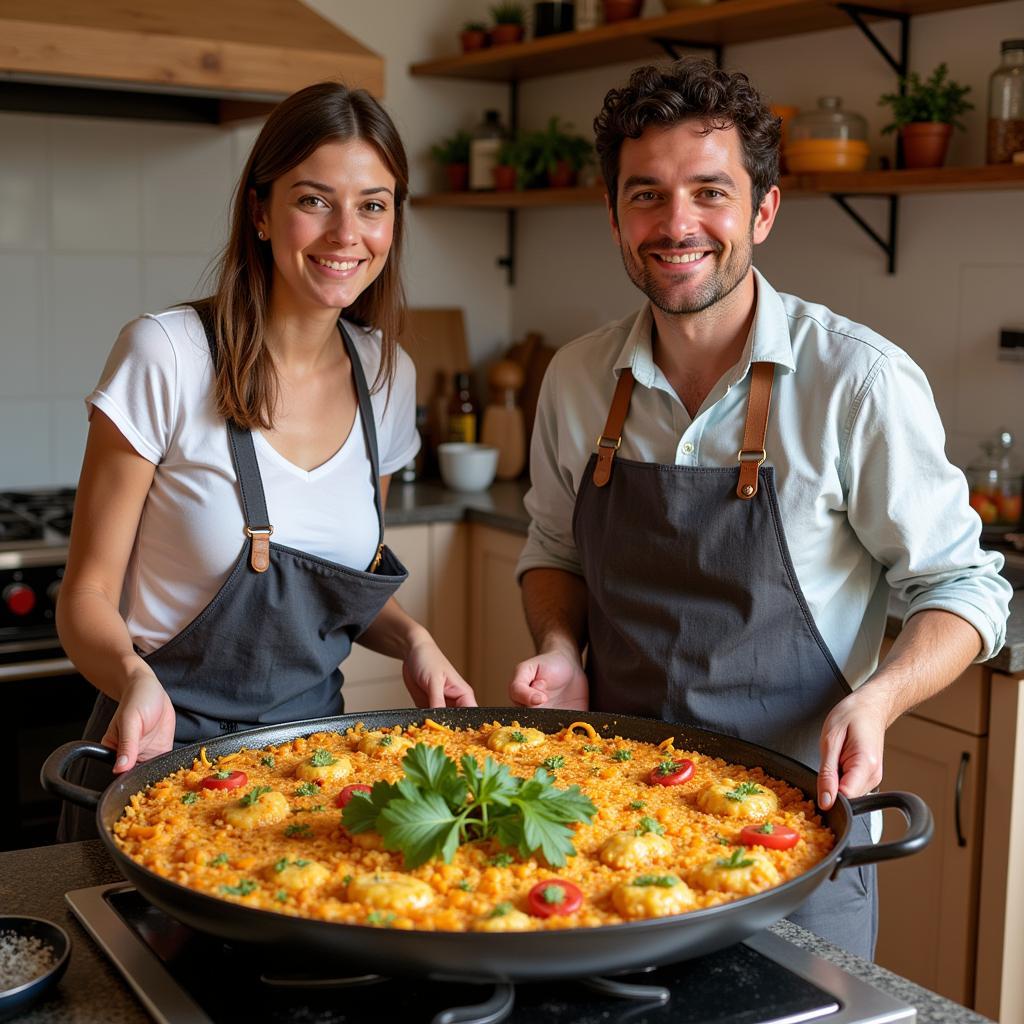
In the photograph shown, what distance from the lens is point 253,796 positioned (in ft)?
4.09

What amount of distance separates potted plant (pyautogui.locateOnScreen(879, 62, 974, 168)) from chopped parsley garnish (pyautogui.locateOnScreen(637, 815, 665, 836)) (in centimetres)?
177

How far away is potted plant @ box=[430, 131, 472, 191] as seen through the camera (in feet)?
12.4

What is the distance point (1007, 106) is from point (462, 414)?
1.76 meters

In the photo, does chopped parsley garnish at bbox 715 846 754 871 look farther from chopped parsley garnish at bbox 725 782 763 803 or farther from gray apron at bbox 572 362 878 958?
gray apron at bbox 572 362 878 958

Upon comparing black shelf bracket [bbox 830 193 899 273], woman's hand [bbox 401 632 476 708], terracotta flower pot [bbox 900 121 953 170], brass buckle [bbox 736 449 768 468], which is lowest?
woman's hand [bbox 401 632 476 708]

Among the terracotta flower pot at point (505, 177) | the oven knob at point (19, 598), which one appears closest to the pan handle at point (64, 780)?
the oven knob at point (19, 598)

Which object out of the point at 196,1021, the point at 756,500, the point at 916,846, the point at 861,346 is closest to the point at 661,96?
the point at 861,346

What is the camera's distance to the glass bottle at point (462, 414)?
3738mm

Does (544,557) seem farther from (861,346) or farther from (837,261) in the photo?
(837,261)

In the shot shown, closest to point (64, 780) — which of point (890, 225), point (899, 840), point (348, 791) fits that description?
point (348, 791)

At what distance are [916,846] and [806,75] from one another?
7.64 ft

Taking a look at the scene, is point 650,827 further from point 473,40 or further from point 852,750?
point 473,40

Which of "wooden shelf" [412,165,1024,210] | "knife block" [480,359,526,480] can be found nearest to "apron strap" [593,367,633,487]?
"wooden shelf" [412,165,1024,210]

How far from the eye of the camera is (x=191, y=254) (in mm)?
3553
